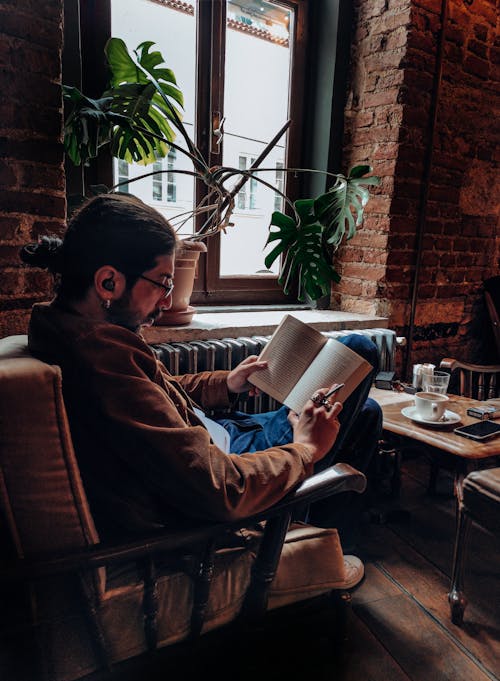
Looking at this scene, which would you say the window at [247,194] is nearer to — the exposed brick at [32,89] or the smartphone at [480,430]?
the exposed brick at [32,89]

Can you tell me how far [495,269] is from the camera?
3064 mm

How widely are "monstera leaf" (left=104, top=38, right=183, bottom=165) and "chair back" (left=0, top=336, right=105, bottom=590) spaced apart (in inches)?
46.4

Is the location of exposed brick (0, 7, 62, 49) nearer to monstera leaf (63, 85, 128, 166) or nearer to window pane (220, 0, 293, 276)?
monstera leaf (63, 85, 128, 166)

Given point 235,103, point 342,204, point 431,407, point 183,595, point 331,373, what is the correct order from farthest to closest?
point 235,103 < point 342,204 < point 431,407 < point 331,373 < point 183,595

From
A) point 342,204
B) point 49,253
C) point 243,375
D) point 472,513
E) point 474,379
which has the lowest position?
point 472,513

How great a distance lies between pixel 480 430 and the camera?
1.57 meters

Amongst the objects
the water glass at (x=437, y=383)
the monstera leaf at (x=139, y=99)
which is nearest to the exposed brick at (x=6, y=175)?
the monstera leaf at (x=139, y=99)

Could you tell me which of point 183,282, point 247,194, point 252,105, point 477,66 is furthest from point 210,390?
point 477,66

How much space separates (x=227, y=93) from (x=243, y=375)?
1.68 meters

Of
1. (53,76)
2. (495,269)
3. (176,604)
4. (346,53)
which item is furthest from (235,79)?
(176,604)

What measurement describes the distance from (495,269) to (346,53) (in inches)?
62.0

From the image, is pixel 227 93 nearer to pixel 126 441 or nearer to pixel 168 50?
pixel 168 50

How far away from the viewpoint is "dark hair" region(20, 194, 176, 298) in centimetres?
93

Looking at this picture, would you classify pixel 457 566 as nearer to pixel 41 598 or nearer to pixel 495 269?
pixel 41 598
